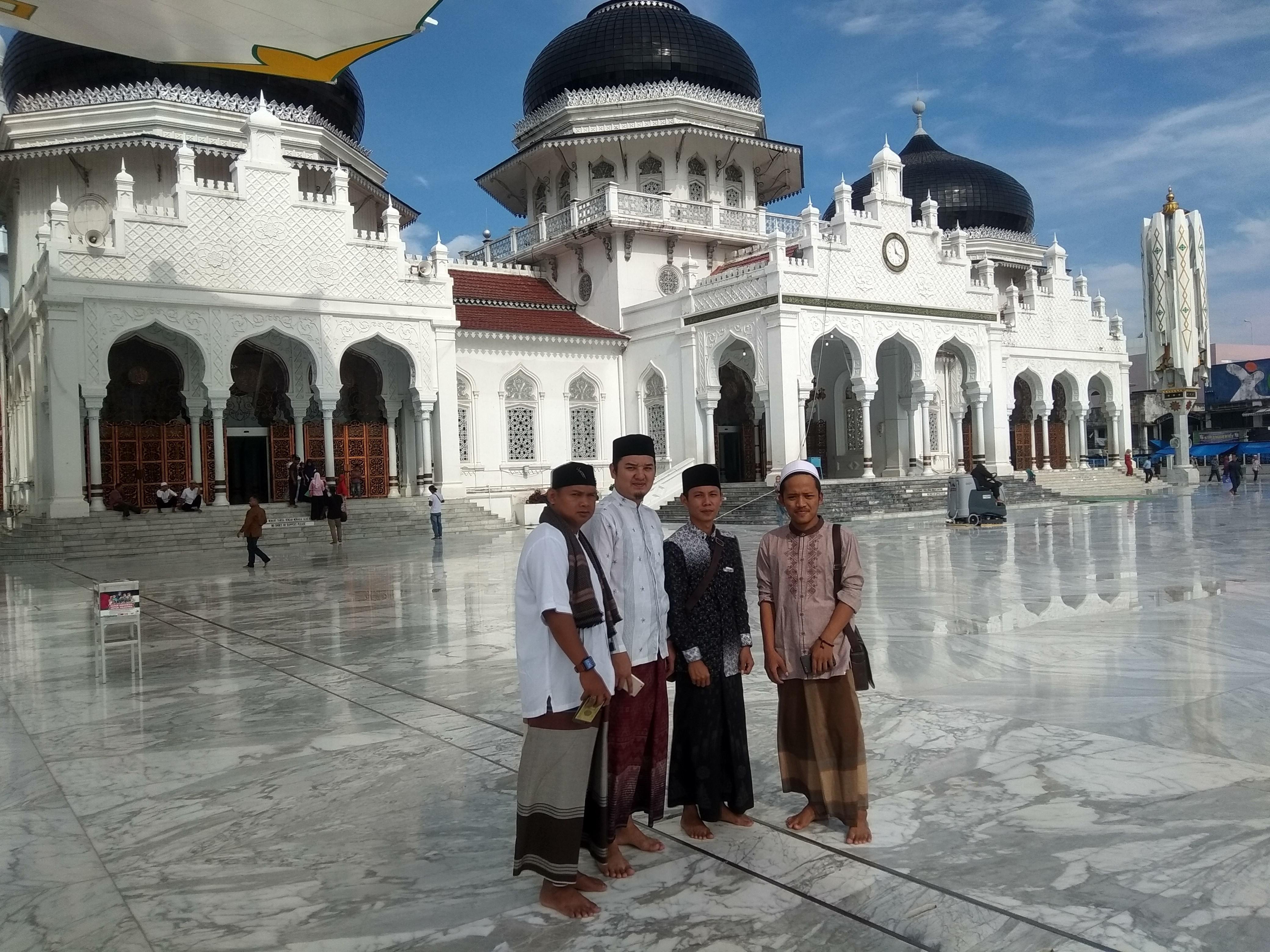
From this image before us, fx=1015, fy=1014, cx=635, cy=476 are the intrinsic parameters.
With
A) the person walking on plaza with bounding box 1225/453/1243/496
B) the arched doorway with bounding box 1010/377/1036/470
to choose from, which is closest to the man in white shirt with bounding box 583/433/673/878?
the person walking on plaza with bounding box 1225/453/1243/496

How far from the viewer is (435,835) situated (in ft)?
11.3

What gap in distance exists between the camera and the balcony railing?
25828 millimetres

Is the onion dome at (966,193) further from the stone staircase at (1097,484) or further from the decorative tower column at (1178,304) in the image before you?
the stone staircase at (1097,484)

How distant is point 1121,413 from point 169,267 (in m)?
27.8

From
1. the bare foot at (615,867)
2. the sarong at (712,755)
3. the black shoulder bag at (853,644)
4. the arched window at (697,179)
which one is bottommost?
the bare foot at (615,867)

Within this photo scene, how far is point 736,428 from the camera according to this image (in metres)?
27.2

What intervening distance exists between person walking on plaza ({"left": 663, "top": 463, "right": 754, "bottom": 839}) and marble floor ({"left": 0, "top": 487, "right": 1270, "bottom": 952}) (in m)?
0.17

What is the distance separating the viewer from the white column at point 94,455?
18266 millimetres

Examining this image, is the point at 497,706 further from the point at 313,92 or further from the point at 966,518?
the point at 313,92

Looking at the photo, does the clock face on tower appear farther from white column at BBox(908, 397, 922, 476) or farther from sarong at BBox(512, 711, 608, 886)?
sarong at BBox(512, 711, 608, 886)

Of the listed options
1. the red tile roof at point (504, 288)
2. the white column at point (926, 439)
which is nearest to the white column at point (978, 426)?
the white column at point (926, 439)

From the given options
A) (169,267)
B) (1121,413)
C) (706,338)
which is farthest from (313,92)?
(1121,413)

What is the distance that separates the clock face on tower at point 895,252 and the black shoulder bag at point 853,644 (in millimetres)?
22270

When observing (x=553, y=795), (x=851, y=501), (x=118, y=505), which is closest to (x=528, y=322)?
(x=851, y=501)
